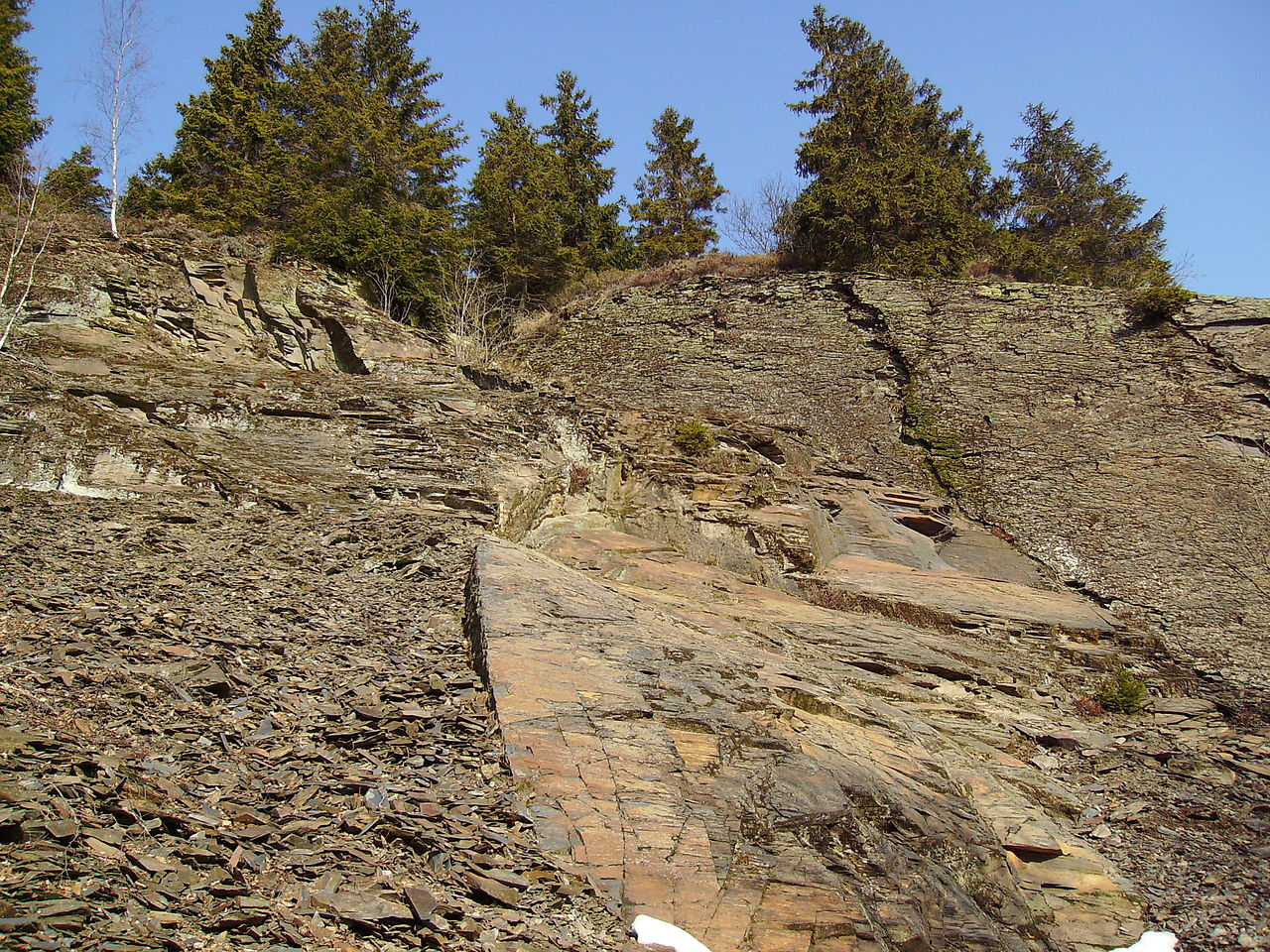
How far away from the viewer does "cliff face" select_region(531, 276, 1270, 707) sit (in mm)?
12602

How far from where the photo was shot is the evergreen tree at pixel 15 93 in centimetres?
2070

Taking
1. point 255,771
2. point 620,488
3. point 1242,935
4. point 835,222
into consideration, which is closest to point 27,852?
point 255,771

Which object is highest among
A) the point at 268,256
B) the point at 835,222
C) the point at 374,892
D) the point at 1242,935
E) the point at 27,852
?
the point at 835,222

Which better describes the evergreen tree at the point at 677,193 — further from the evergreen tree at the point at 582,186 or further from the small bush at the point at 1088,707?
the small bush at the point at 1088,707

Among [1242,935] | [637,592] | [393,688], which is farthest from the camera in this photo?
[637,592]

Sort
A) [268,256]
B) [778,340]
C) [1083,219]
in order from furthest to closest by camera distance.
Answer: [1083,219] < [778,340] < [268,256]

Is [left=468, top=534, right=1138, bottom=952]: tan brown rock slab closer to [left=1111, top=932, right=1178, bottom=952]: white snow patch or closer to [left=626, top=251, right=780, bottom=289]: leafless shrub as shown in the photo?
[left=1111, top=932, right=1178, bottom=952]: white snow patch

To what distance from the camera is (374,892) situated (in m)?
3.43

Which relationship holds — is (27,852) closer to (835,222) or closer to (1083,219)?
(835,222)

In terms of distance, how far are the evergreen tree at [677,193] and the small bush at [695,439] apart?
17.4m

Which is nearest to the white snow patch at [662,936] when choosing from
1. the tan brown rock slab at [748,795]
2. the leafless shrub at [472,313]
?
the tan brown rock slab at [748,795]

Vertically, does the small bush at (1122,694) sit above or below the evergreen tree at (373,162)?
below

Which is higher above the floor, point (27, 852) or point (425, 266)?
point (425, 266)

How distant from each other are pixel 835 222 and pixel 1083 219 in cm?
1107
